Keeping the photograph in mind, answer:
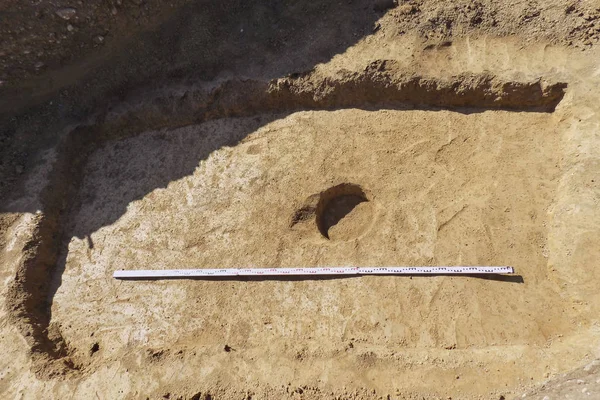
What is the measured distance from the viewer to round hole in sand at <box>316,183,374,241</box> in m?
4.34

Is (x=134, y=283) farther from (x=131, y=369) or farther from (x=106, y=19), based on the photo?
(x=106, y=19)

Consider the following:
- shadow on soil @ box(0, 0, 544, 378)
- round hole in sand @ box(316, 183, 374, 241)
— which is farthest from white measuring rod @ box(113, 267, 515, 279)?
shadow on soil @ box(0, 0, 544, 378)

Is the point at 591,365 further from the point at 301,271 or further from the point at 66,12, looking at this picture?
the point at 66,12

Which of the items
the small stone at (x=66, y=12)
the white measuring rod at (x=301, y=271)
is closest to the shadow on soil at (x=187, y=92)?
the small stone at (x=66, y=12)

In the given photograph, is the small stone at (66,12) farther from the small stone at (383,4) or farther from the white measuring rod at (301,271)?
the small stone at (383,4)

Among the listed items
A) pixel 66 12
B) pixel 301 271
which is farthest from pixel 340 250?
pixel 66 12

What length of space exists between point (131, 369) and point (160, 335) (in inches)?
14.6

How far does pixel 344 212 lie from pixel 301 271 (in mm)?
865

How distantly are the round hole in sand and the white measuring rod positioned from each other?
456 millimetres

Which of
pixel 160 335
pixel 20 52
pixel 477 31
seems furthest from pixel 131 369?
pixel 477 31

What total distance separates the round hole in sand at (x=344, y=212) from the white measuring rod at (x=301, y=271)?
1.50 feet

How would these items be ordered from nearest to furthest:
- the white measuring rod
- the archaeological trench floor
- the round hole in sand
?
the archaeological trench floor → the white measuring rod → the round hole in sand

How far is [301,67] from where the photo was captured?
189 inches

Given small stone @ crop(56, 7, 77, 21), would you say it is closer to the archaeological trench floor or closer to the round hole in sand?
the archaeological trench floor
